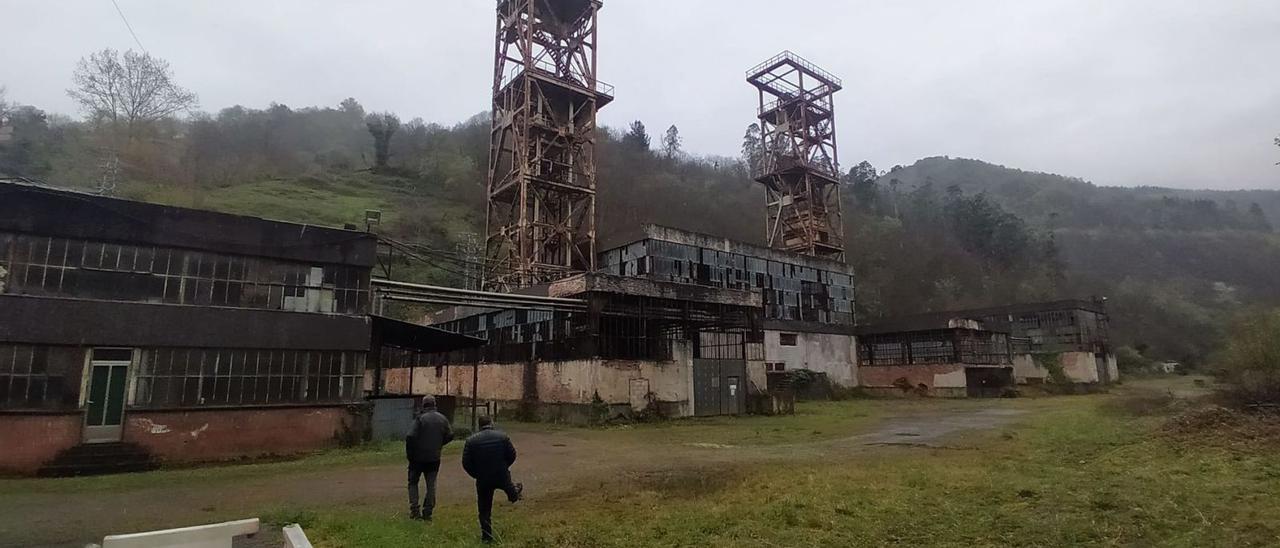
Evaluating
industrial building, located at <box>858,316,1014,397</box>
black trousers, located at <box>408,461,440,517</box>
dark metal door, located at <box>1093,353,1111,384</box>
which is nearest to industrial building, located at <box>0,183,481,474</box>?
black trousers, located at <box>408,461,440,517</box>

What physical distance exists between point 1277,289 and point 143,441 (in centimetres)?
12397

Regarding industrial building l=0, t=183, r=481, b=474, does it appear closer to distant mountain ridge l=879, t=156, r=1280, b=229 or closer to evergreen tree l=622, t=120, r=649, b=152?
evergreen tree l=622, t=120, r=649, b=152

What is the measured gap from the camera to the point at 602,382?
23172 mm

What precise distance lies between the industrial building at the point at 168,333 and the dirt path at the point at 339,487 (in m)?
2.23

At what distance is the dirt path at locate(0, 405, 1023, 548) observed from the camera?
8.66 m

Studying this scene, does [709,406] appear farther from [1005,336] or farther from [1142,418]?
[1005,336]

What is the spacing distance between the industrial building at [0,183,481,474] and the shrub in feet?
68.9

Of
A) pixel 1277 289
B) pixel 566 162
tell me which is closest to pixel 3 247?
pixel 566 162

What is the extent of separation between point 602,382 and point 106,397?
538 inches

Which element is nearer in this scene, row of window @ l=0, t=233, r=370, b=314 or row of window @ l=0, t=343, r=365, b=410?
row of window @ l=0, t=343, r=365, b=410

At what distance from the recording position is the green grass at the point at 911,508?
684 cm

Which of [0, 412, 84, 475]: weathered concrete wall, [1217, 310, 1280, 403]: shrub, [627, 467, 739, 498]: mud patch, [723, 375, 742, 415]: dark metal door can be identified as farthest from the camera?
[723, 375, 742, 415]: dark metal door

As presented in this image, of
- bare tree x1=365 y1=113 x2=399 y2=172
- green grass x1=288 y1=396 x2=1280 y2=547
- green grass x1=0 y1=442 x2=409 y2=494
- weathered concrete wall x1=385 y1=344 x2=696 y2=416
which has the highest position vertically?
bare tree x1=365 y1=113 x2=399 y2=172

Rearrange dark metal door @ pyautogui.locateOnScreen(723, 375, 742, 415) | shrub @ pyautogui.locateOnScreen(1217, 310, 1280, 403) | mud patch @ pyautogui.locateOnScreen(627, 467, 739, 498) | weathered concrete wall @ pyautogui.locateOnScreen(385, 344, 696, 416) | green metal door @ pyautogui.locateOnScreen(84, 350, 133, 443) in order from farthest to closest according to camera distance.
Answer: dark metal door @ pyautogui.locateOnScreen(723, 375, 742, 415), weathered concrete wall @ pyautogui.locateOnScreen(385, 344, 696, 416), shrub @ pyautogui.locateOnScreen(1217, 310, 1280, 403), green metal door @ pyautogui.locateOnScreen(84, 350, 133, 443), mud patch @ pyautogui.locateOnScreen(627, 467, 739, 498)
